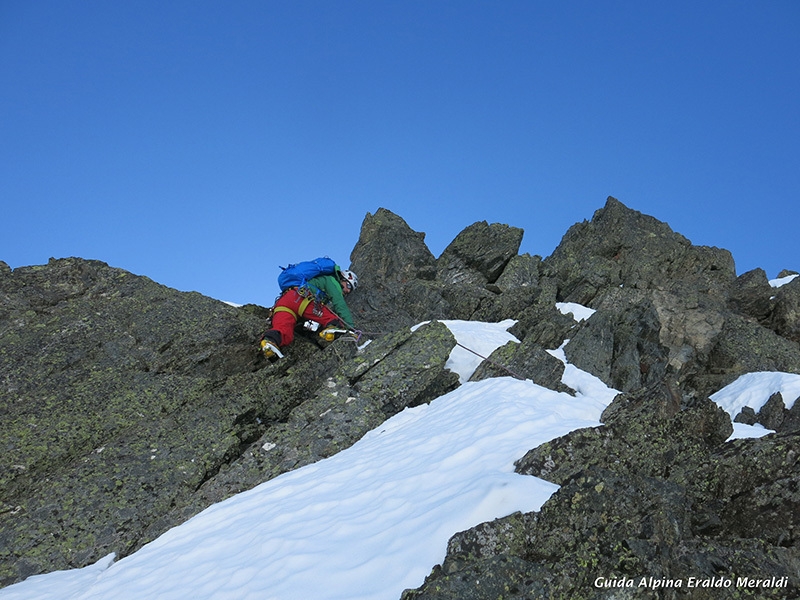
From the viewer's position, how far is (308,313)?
17.3 m

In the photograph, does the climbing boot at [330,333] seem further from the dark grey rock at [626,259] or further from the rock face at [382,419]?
the dark grey rock at [626,259]

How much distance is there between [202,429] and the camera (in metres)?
13.3

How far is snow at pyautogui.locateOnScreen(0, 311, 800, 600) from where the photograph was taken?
6988 mm

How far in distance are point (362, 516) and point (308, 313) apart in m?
9.60

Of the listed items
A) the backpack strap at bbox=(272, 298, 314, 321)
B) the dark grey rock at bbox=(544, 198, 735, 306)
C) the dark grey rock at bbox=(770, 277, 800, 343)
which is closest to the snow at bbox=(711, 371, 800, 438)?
the dark grey rock at bbox=(544, 198, 735, 306)

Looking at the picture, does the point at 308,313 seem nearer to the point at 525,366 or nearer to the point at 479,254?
the point at 525,366

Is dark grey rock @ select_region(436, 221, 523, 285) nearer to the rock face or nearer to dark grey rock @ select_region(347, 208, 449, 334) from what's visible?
dark grey rock @ select_region(347, 208, 449, 334)

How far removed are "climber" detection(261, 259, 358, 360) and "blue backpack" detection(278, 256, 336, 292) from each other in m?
0.05

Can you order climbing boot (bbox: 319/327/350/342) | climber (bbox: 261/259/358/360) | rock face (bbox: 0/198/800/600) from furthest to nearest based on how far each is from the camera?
climbing boot (bbox: 319/327/350/342), climber (bbox: 261/259/358/360), rock face (bbox: 0/198/800/600)

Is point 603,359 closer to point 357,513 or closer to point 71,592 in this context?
point 357,513

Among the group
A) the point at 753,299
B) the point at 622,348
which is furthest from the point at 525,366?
the point at 753,299

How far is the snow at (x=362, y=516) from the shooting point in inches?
275

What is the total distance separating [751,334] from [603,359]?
11159 mm

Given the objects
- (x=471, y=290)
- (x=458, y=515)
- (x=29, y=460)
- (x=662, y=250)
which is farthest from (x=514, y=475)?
(x=662, y=250)
